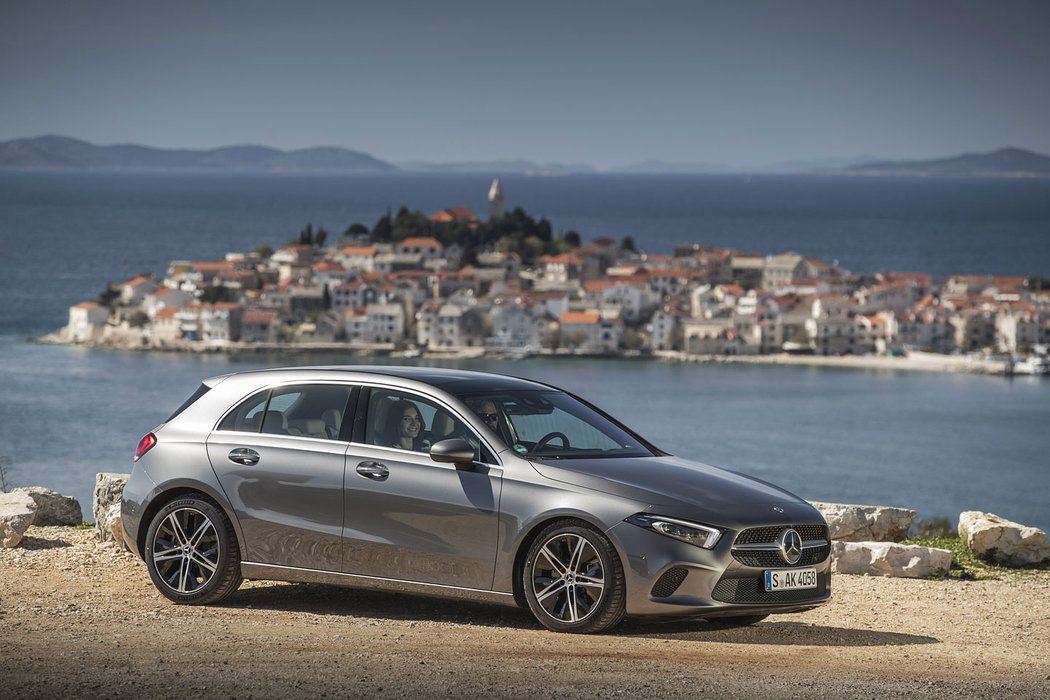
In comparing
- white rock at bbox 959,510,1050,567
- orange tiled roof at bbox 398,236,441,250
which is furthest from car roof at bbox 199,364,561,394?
orange tiled roof at bbox 398,236,441,250

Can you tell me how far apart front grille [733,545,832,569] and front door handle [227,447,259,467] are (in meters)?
2.50

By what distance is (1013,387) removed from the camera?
11212cm

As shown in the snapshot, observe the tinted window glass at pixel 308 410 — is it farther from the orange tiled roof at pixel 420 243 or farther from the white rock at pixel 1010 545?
the orange tiled roof at pixel 420 243

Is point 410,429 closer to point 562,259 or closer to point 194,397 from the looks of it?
point 194,397

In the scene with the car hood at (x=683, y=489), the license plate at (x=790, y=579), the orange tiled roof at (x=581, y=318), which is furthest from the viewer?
the orange tiled roof at (x=581, y=318)

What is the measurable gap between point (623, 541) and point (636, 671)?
0.82m

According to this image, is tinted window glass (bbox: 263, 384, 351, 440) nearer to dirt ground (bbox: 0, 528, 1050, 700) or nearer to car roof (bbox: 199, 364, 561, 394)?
car roof (bbox: 199, 364, 561, 394)

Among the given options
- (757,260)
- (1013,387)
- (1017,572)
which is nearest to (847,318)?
(1013,387)

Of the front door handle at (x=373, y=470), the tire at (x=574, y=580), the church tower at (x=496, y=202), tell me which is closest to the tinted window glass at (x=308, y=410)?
the front door handle at (x=373, y=470)

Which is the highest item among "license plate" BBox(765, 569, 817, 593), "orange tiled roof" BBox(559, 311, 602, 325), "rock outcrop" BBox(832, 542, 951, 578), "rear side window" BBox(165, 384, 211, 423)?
"rear side window" BBox(165, 384, 211, 423)

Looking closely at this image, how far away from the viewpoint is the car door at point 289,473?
794 centimetres

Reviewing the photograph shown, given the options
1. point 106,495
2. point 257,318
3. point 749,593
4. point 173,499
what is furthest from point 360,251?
point 749,593

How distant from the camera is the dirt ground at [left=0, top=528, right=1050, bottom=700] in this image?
6293mm

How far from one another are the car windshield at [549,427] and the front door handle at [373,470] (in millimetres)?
522
